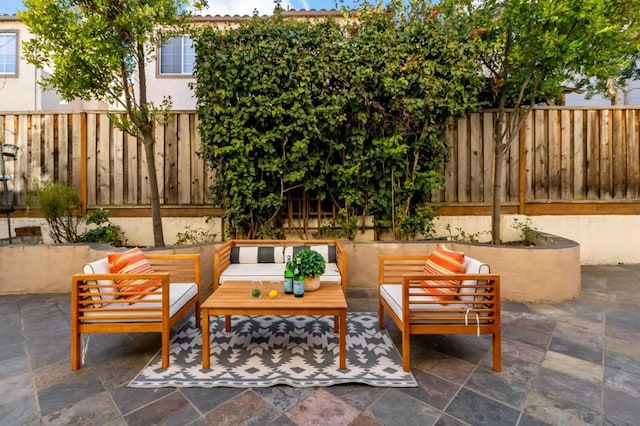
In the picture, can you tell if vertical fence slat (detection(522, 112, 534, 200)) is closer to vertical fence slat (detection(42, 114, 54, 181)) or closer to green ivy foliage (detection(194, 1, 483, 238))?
green ivy foliage (detection(194, 1, 483, 238))

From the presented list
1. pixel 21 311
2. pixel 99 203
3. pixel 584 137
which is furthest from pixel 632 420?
pixel 99 203

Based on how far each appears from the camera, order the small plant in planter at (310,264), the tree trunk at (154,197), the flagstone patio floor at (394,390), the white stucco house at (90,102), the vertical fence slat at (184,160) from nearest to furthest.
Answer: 1. the flagstone patio floor at (394,390)
2. the small plant in planter at (310,264)
3. the tree trunk at (154,197)
4. the vertical fence slat at (184,160)
5. the white stucco house at (90,102)

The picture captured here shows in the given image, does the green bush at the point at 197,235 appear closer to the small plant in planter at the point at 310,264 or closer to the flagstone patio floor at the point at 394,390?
the flagstone patio floor at the point at 394,390

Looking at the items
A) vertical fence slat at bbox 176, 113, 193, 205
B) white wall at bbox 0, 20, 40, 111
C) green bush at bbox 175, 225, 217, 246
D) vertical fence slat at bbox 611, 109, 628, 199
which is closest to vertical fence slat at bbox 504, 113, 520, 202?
vertical fence slat at bbox 611, 109, 628, 199

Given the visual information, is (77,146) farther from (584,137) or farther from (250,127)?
(584,137)

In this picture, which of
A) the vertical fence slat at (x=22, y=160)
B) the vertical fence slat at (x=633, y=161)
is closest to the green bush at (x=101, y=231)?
the vertical fence slat at (x=22, y=160)

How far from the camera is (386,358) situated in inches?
95.5

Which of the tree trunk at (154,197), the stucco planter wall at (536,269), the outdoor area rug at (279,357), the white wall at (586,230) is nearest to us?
the outdoor area rug at (279,357)

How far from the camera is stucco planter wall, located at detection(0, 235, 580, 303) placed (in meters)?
3.67

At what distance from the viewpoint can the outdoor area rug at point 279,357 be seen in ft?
6.97

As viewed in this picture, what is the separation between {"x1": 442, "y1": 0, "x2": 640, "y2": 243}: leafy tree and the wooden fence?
65 centimetres

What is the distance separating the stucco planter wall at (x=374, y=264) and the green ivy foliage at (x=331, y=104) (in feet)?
2.01

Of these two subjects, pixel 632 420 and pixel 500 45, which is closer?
pixel 632 420

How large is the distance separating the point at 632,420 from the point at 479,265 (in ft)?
3.66
